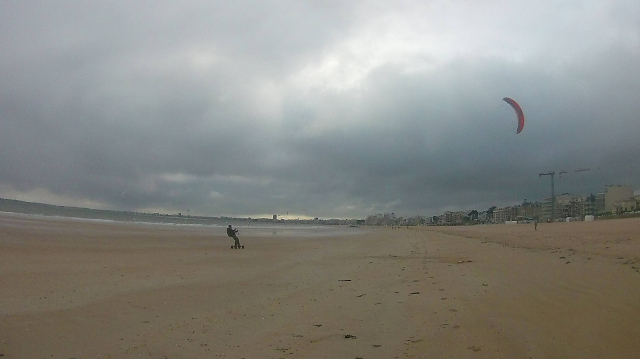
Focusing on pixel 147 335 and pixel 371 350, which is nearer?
pixel 371 350

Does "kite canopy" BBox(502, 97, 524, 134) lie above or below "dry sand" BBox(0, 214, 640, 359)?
above

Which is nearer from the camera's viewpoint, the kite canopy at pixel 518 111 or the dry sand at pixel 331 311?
the dry sand at pixel 331 311

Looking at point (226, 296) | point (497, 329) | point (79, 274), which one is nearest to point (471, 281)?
point (497, 329)

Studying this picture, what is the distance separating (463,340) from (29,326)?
597cm

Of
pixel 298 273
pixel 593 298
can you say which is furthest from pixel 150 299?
pixel 593 298

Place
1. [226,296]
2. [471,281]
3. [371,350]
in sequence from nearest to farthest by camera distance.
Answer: [371,350]
[226,296]
[471,281]

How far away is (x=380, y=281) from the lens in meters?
9.53

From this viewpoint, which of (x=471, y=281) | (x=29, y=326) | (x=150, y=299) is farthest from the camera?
(x=471, y=281)

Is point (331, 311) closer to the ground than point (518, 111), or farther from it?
closer to the ground

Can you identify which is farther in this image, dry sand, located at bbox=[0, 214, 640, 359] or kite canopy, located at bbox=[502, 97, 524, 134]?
kite canopy, located at bbox=[502, 97, 524, 134]

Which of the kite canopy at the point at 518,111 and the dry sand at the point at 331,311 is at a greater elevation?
the kite canopy at the point at 518,111

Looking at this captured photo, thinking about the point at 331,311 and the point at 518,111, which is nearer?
the point at 331,311

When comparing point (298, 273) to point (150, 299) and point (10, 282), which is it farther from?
point (10, 282)

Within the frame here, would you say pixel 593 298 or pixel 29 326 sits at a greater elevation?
pixel 593 298
